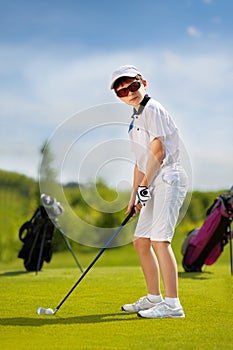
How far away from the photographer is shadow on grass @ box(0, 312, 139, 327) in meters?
3.40

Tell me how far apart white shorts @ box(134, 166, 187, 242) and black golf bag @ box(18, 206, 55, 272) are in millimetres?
3191

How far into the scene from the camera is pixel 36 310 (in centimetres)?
388

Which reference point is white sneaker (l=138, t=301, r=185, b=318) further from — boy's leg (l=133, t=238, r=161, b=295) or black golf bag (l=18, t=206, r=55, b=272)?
black golf bag (l=18, t=206, r=55, b=272)

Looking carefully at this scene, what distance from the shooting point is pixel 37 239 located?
22.2ft

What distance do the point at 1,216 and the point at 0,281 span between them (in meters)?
8.78

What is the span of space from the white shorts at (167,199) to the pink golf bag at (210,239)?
2.75 m

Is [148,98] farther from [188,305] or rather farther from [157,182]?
[188,305]

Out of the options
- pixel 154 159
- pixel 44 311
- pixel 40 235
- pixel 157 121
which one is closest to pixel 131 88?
pixel 157 121

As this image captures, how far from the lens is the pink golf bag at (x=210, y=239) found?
6.32 m

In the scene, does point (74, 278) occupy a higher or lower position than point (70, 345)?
higher

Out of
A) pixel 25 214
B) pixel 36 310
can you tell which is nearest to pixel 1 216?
pixel 25 214

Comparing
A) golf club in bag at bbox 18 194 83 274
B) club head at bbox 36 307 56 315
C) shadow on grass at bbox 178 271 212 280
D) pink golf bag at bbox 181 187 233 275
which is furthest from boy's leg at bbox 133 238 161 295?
golf club in bag at bbox 18 194 83 274

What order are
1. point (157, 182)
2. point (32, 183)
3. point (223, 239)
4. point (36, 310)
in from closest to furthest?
1. point (157, 182)
2. point (36, 310)
3. point (223, 239)
4. point (32, 183)

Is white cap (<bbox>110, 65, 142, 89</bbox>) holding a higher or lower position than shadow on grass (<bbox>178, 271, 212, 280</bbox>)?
higher
